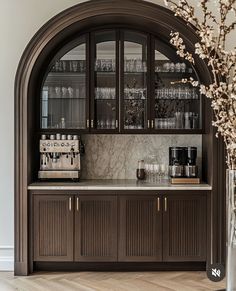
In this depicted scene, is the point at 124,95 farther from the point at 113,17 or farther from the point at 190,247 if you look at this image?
the point at 190,247

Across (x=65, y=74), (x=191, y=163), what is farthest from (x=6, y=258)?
(x=191, y=163)

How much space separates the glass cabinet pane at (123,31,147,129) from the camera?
4.77m

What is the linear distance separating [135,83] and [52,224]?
1.60 m

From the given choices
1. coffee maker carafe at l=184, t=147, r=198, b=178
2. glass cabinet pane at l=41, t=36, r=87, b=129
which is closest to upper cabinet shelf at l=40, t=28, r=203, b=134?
glass cabinet pane at l=41, t=36, r=87, b=129

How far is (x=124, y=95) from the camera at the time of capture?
477 centimetres

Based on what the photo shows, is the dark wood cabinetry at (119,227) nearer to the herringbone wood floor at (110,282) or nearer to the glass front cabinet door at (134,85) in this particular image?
the herringbone wood floor at (110,282)

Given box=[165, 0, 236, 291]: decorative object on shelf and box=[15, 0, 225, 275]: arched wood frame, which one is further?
box=[15, 0, 225, 275]: arched wood frame

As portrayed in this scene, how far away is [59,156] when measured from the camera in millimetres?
4766

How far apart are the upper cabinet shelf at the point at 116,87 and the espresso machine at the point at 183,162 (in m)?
0.24

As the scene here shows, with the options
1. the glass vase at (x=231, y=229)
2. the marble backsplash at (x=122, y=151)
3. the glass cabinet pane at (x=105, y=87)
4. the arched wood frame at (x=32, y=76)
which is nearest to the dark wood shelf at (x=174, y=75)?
the arched wood frame at (x=32, y=76)

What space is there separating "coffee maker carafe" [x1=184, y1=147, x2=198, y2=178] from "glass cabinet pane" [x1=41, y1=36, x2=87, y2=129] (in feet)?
3.59

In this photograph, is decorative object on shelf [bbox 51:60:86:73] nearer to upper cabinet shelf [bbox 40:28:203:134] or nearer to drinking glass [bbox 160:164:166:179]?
upper cabinet shelf [bbox 40:28:203:134]

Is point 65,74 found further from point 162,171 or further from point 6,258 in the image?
point 6,258

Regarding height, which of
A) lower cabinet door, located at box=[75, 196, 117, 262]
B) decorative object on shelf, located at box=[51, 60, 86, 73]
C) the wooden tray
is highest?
decorative object on shelf, located at box=[51, 60, 86, 73]
